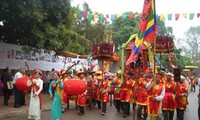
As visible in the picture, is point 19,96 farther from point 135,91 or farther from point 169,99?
point 169,99

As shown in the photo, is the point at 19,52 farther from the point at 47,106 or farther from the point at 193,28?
the point at 193,28

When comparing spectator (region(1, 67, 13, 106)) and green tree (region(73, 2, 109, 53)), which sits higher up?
green tree (region(73, 2, 109, 53))

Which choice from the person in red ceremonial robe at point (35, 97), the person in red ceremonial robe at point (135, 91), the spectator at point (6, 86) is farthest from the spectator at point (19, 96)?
the person in red ceremonial robe at point (135, 91)

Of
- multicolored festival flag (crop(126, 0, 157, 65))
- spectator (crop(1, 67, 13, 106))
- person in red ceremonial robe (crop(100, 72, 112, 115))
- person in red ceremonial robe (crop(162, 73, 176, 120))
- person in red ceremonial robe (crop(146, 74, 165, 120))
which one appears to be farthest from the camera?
spectator (crop(1, 67, 13, 106))

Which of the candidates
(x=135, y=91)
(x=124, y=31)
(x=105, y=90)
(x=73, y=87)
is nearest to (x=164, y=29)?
(x=124, y=31)

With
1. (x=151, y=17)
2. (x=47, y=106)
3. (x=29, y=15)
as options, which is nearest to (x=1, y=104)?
(x=47, y=106)

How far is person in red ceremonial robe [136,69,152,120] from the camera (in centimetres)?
1091

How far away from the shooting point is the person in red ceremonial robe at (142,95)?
430 inches

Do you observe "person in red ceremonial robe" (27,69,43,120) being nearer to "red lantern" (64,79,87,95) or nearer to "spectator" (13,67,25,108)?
"red lantern" (64,79,87,95)

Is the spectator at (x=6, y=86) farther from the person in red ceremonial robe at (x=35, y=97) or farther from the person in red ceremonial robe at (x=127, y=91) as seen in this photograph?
the person in red ceremonial robe at (x=127, y=91)

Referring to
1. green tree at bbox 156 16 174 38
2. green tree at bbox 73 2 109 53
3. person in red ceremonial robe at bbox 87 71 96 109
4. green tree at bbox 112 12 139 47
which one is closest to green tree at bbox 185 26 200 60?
green tree at bbox 156 16 174 38

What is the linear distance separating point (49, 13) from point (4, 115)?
18.2ft

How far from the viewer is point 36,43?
15047 mm

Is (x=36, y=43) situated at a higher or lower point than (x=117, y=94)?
higher
